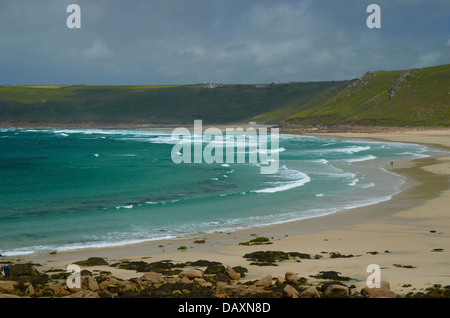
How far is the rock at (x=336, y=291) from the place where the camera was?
10773 millimetres

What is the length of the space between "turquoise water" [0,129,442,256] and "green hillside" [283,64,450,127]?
68.5m

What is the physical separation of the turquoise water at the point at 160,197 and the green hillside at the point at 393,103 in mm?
68478

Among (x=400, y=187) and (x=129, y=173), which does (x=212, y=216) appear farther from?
(x=129, y=173)

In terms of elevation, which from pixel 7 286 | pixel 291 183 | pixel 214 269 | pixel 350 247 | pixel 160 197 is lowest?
pixel 160 197

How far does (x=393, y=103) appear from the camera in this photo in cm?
12925

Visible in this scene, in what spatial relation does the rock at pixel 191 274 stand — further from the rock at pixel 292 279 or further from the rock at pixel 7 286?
the rock at pixel 7 286

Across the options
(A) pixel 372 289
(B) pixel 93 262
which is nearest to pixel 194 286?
(A) pixel 372 289

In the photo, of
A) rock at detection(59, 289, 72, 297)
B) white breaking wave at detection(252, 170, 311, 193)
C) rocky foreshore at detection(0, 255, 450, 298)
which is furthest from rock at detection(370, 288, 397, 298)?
white breaking wave at detection(252, 170, 311, 193)

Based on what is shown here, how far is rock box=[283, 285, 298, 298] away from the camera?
10669 millimetres

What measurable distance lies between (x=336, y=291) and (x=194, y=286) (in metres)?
3.33

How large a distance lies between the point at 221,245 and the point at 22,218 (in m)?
11.5

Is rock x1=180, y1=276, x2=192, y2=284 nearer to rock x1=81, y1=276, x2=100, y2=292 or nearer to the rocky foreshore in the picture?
the rocky foreshore

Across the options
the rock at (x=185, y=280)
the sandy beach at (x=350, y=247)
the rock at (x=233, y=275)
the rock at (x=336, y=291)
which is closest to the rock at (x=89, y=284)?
the sandy beach at (x=350, y=247)

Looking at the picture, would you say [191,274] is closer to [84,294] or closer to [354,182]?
[84,294]
